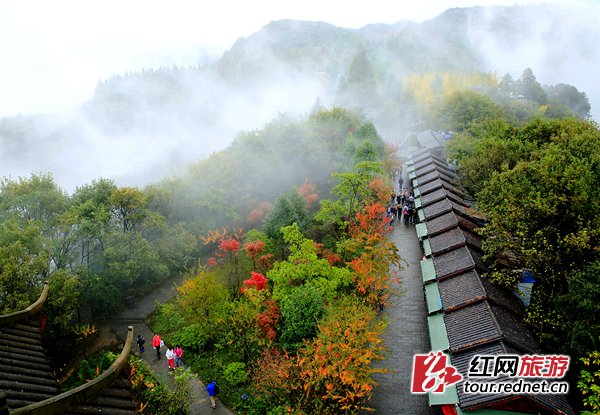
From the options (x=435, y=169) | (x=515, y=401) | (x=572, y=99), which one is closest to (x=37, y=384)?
(x=515, y=401)

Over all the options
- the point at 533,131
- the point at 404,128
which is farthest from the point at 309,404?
the point at 404,128

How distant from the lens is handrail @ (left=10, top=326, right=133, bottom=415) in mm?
5215

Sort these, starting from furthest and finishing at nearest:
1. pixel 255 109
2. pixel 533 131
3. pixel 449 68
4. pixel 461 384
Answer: pixel 255 109 < pixel 449 68 < pixel 533 131 < pixel 461 384

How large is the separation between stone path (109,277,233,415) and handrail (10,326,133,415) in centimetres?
1149

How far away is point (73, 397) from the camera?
574cm

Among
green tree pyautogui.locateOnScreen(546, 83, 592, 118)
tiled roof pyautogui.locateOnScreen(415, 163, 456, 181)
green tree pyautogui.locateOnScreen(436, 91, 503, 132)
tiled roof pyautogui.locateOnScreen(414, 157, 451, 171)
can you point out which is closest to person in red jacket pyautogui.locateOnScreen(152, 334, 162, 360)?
tiled roof pyautogui.locateOnScreen(415, 163, 456, 181)

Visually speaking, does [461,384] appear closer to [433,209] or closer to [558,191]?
[558,191]

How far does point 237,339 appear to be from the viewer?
1845 cm

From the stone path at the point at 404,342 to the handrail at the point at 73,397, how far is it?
40.8ft

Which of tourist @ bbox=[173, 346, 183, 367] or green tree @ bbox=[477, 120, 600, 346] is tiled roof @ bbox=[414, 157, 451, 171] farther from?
tourist @ bbox=[173, 346, 183, 367]

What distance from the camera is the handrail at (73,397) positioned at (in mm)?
5215

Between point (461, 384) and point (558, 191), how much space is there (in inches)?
392

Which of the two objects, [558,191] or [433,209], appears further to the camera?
[433,209]

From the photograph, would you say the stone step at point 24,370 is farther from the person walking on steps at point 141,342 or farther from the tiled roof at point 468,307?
the person walking on steps at point 141,342
